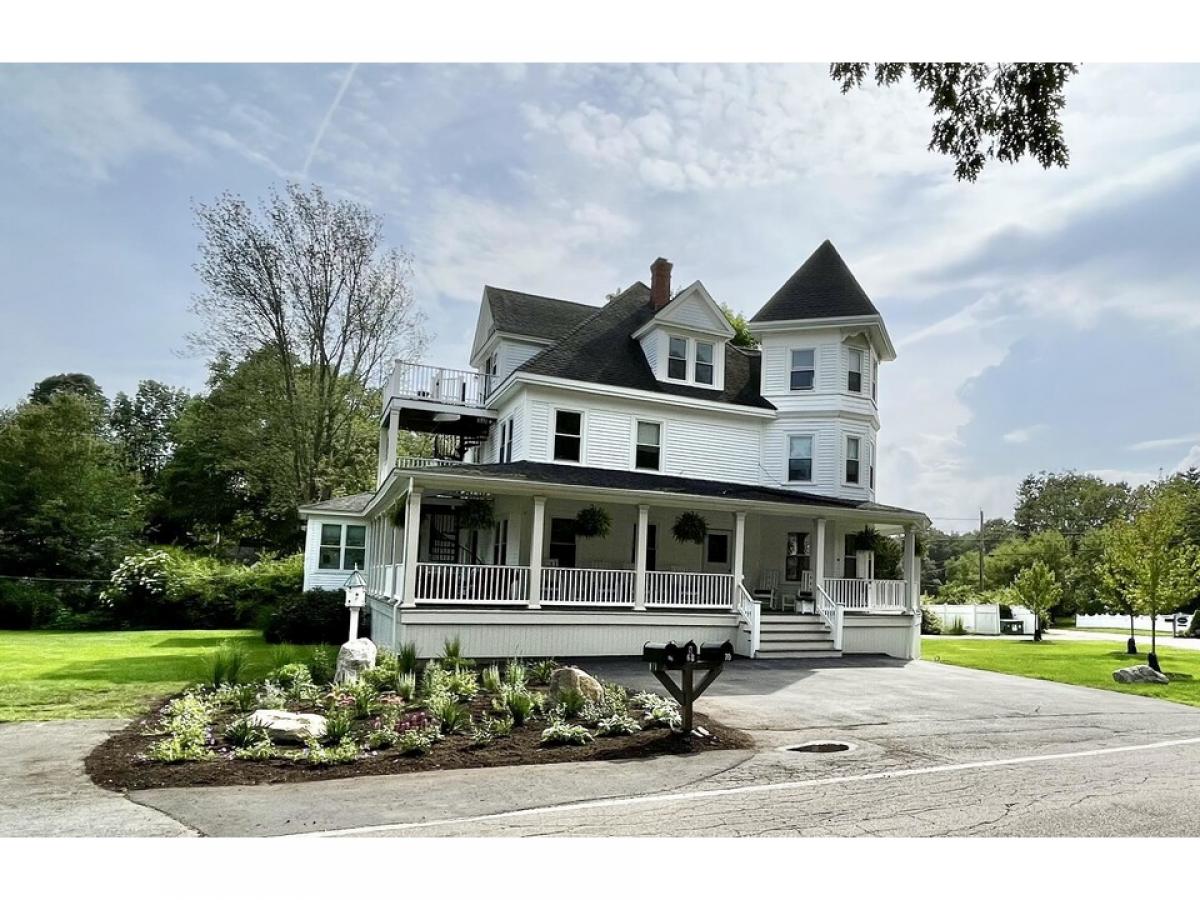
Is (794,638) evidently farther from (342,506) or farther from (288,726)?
(342,506)

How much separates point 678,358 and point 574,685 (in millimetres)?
12713

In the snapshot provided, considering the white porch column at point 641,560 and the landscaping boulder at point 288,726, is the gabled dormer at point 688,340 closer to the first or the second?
the white porch column at point 641,560

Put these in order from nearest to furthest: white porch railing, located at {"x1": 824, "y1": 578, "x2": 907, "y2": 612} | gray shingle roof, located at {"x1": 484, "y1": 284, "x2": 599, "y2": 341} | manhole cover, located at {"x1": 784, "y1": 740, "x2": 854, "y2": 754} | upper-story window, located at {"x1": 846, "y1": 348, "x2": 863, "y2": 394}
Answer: manhole cover, located at {"x1": 784, "y1": 740, "x2": 854, "y2": 754} < white porch railing, located at {"x1": 824, "y1": 578, "x2": 907, "y2": 612} < upper-story window, located at {"x1": 846, "y1": 348, "x2": 863, "y2": 394} < gray shingle roof, located at {"x1": 484, "y1": 284, "x2": 599, "y2": 341}

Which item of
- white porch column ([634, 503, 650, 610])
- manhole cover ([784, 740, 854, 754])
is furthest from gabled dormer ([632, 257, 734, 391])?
manhole cover ([784, 740, 854, 754])

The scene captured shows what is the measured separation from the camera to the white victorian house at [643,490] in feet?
51.3


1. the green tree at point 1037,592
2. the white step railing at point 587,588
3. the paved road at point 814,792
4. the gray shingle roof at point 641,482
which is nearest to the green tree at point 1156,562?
the gray shingle roof at point 641,482

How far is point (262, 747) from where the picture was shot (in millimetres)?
7242

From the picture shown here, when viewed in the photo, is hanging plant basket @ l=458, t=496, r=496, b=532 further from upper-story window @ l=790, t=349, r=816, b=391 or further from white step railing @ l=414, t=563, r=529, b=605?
upper-story window @ l=790, t=349, r=816, b=391

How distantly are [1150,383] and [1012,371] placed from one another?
7.64ft

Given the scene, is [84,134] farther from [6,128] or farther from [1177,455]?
[1177,455]

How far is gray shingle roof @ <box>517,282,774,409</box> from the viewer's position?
19.5 m

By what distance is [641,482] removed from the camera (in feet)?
60.4

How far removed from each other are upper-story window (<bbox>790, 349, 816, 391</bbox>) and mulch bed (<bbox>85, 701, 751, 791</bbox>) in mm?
14167

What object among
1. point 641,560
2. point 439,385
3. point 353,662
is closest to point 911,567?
point 641,560
